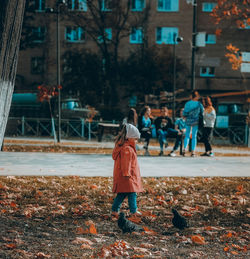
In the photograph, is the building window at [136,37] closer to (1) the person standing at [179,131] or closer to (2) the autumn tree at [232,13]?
(2) the autumn tree at [232,13]

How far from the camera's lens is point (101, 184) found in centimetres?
838

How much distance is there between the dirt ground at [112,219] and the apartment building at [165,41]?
29.4 meters

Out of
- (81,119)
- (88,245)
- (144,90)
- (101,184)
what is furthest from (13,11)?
(144,90)

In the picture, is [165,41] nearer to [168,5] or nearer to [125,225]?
[168,5]

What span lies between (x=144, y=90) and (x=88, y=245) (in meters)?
30.4

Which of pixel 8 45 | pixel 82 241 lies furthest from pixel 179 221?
pixel 8 45

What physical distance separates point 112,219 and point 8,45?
2.67 meters

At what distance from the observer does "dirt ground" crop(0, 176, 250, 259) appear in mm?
4773

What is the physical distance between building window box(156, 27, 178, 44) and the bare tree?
3302 cm

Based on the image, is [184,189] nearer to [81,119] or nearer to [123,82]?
[81,119]

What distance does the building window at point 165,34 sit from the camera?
38.0m

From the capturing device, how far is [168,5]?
38.3 m

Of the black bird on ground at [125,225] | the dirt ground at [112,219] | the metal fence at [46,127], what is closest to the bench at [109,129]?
the metal fence at [46,127]

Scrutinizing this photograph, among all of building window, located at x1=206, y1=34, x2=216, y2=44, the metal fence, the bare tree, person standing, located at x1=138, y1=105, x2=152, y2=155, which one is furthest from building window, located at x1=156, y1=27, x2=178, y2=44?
the bare tree
